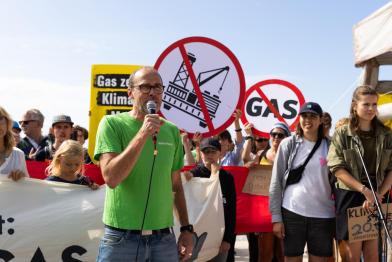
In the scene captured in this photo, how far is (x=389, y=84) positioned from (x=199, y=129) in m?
2.62

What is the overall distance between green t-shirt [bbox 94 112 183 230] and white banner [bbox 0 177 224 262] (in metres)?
1.62

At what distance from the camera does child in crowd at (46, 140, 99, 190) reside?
4.11 metres

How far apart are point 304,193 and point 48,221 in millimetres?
2157

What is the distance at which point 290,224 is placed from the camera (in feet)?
13.8

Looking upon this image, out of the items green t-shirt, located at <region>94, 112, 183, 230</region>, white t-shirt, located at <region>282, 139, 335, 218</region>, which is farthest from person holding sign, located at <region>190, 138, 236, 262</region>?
green t-shirt, located at <region>94, 112, 183, 230</region>

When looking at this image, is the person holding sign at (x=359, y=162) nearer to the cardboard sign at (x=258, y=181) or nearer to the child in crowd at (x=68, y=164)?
the cardboard sign at (x=258, y=181)

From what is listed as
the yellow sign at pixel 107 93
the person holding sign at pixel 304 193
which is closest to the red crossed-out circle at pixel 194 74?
the person holding sign at pixel 304 193

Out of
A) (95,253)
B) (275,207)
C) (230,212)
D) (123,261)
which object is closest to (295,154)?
(275,207)

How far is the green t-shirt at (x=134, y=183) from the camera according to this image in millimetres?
2480

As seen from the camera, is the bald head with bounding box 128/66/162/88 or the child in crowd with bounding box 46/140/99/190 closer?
the bald head with bounding box 128/66/162/88

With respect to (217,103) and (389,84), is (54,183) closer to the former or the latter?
(217,103)

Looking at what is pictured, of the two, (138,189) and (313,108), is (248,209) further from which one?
(138,189)

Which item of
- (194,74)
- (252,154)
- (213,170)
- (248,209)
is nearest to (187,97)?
(194,74)

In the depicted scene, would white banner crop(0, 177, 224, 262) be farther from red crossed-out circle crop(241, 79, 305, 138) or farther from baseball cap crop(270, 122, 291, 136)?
red crossed-out circle crop(241, 79, 305, 138)
